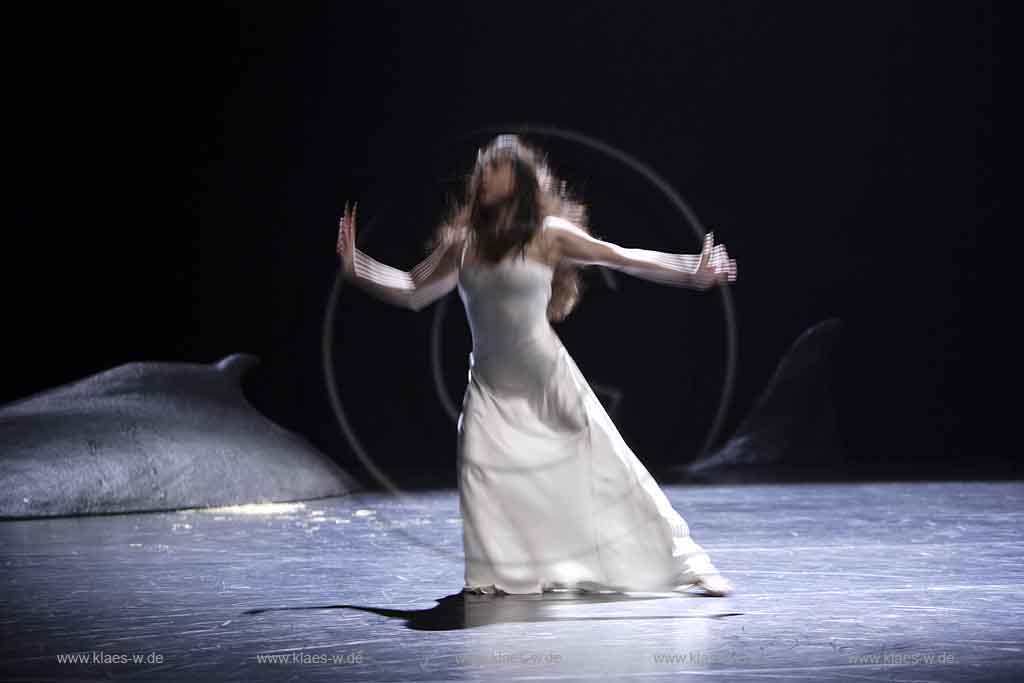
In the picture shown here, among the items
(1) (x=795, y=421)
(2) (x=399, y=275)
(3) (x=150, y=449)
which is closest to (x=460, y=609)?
(2) (x=399, y=275)

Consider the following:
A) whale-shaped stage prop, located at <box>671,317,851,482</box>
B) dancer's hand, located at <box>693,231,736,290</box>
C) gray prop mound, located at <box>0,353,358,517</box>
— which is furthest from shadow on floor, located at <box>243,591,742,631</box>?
whale-shaped stage prop, located at <box>671,317,851,482</box>

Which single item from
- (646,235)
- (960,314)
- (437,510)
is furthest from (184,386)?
(960,314)

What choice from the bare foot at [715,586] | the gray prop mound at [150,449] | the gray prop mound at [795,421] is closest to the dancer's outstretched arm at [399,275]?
the bare foot at [715,586]

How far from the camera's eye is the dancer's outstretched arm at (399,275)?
318 centimetres

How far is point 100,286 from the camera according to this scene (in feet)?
25.5

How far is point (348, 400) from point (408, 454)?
0.52m

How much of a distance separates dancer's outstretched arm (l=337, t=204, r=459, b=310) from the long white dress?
0.32 feet

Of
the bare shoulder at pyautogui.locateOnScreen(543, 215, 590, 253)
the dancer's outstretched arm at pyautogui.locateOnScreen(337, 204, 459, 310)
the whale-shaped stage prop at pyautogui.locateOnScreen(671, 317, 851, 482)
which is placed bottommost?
the whale-shaped stage prop at pyautogui.locateOnScreen(671, 317, 851, 482)

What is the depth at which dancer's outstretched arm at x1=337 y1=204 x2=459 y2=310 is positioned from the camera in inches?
125

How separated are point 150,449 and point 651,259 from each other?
3250mm

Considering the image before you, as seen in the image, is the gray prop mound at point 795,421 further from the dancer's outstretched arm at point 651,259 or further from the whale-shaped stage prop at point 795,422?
the dancer's outstretched arm at point 651,259

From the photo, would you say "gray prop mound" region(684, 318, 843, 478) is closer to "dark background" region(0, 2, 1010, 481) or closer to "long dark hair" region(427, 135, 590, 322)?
"dark background" region(0, 2, 1010, 481)

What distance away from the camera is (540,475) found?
10.3ft

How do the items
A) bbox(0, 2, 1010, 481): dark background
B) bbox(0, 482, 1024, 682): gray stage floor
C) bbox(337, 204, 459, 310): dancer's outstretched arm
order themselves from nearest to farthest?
1. bbox(0, 482, 1024, 682): gray stage floor
2. bbox(337, 204, 459, 310): dancer's outstretched arm
3. bbox(0, 2, 1010, 481): dark background
